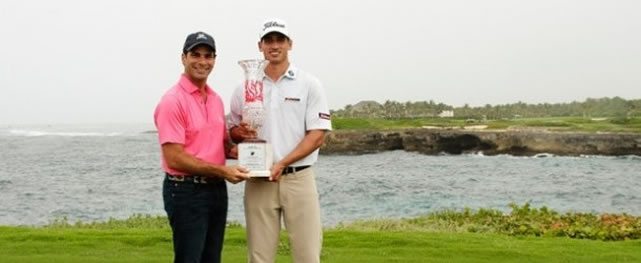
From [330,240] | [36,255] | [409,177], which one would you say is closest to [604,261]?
[330,240]

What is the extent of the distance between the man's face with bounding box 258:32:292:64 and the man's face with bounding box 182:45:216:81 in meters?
0.44

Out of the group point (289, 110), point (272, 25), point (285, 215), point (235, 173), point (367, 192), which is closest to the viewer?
point (235, 173)

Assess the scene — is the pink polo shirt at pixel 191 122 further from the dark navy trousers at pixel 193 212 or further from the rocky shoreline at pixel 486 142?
the rocky shoreline at pixel 486 142

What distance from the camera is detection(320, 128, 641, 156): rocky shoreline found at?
93.1 meters

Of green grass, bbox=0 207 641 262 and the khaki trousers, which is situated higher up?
the khaki trousers

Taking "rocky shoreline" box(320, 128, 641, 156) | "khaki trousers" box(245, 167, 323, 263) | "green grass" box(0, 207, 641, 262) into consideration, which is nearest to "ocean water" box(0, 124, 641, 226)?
"green grass" box(0, 207, 641, 262)

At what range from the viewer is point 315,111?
17.8 ft

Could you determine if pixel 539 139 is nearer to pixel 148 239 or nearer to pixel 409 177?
pixel 409 177

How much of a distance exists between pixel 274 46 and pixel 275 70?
7.6 inches

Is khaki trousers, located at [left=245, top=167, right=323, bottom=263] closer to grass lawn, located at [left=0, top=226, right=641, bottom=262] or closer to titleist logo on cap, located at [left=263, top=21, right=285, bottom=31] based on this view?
titleist logo on cap, located at [left=263, top=21, right=285, bottom=31]

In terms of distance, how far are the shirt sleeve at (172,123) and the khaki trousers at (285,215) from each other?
30.9 inches

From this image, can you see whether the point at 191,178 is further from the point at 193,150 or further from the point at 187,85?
the point at 187,85

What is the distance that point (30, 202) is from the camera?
109 feet

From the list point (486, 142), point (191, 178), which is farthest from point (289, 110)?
point (486, 142)
